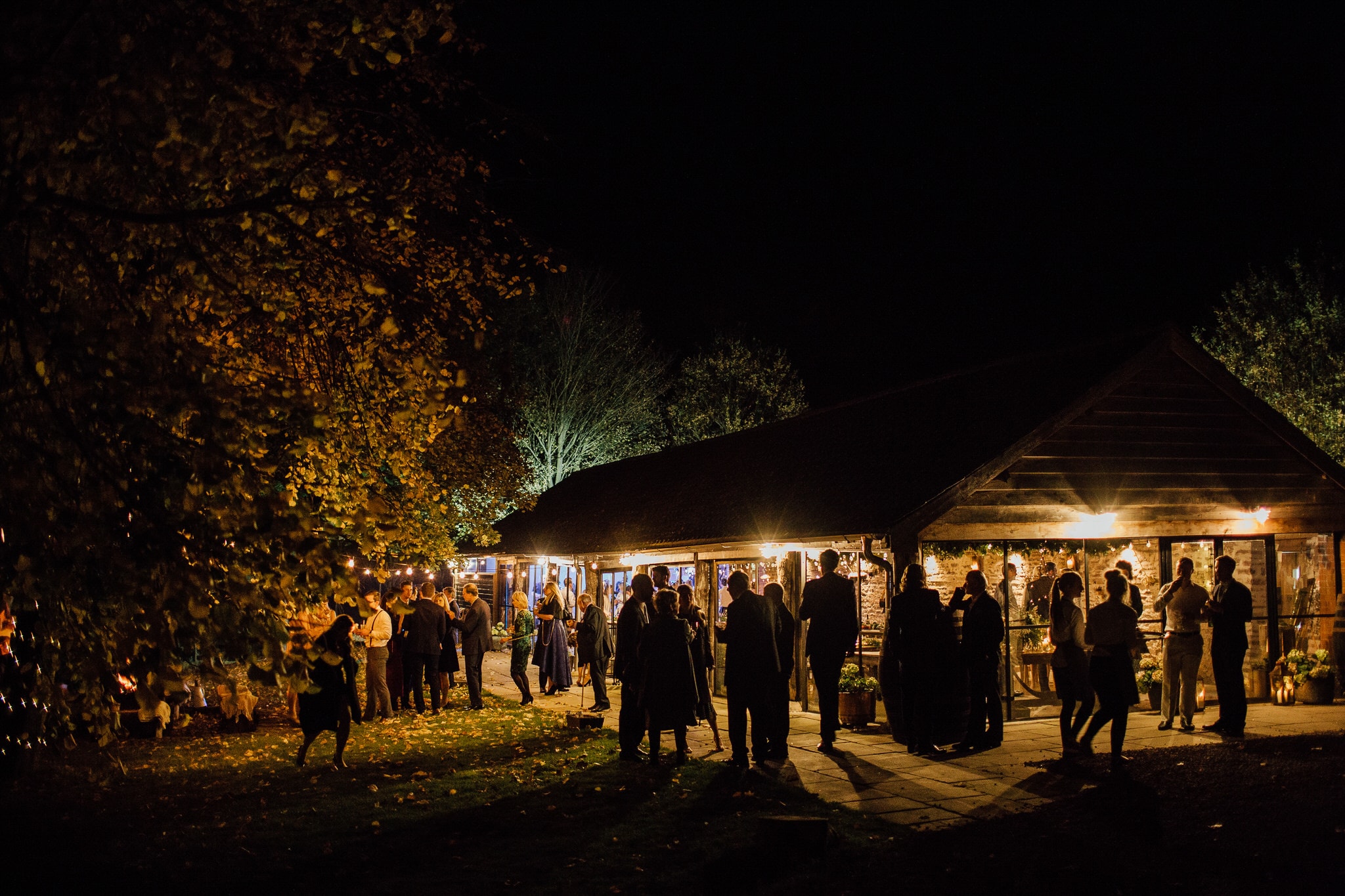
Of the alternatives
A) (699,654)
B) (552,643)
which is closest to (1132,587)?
(699,654)

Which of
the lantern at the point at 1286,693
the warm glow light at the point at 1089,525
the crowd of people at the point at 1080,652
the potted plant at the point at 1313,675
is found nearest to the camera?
the crowd of people at the point at 1080,652

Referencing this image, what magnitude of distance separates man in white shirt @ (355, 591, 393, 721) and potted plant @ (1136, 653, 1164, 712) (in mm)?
10764

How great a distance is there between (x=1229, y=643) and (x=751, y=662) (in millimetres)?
5795

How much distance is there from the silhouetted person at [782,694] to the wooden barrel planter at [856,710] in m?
2.21

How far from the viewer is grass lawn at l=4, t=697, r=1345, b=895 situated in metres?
6.20

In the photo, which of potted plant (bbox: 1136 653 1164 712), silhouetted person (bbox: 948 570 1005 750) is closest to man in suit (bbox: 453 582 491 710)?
silhouetted person (bbox: 948 570 1005 750)

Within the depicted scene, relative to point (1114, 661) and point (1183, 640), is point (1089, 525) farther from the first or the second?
point (1114, 661)

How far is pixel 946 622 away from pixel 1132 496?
5.13 metres

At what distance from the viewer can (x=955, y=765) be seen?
32.2 feet

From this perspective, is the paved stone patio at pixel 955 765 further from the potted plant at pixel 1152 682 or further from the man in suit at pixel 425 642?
the man in suit at pixel 425 642

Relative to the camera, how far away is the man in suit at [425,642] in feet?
46.9

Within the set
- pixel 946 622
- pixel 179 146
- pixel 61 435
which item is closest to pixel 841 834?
pixel 946 622

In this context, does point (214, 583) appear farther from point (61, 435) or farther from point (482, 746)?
point (482, 746)

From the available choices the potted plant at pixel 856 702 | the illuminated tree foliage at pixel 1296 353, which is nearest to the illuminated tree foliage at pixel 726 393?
the illuminated tree foliage at pixel 1296 353
